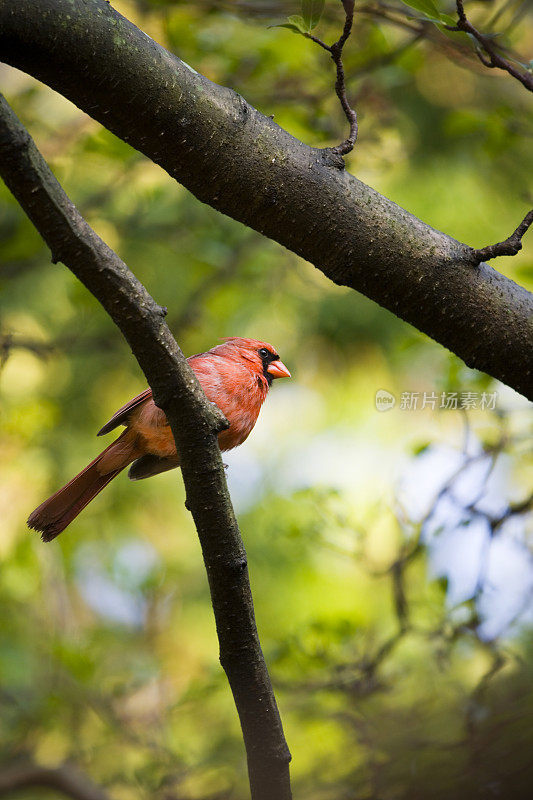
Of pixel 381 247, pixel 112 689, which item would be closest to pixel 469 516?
pixel 381 247

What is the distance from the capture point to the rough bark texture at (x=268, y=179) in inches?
61.3

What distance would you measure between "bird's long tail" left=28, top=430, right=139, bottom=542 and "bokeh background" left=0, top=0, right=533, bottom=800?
67 centimetres

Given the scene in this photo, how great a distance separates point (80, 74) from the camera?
1.58 m

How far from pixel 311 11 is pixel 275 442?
3.68 m

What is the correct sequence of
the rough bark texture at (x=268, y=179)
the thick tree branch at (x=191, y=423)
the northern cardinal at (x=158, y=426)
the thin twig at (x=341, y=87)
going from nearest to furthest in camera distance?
the thick tree branch at (x=191, y=423)
the rough bark texture at (x=268, y=179)
the thin twig at (x=341, y=87)
the northern cardinal at (x=158, y=426)

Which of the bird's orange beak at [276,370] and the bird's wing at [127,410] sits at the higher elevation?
the bird's orange beak at [276,370]

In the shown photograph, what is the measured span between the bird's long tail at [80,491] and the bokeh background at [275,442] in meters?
0.67

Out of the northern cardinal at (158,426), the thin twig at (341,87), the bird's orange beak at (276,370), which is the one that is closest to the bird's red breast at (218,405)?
the northern cardinal at (158,426)

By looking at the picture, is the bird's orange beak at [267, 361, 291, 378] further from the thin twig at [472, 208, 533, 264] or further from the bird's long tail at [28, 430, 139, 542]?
the thin twig at [472, 208, 533, 264]

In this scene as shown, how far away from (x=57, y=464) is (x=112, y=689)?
1.38 meters

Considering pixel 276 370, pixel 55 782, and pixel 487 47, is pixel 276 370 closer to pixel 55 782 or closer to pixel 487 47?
pixel 487 47

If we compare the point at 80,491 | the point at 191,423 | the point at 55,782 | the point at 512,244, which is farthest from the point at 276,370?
the point at 55,782

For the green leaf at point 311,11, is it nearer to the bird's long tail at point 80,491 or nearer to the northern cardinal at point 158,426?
the northern cardinal at point 158,426

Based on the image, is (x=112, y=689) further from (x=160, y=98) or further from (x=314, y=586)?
(x=160, y=98)
